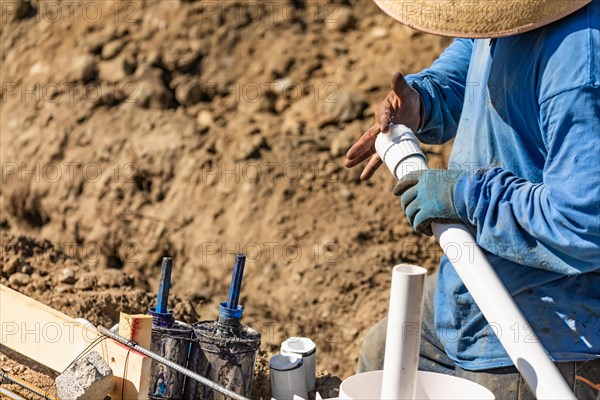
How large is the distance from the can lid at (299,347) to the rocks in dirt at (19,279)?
174cm

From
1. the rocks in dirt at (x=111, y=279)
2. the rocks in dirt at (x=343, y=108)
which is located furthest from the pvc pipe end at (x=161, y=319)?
the rocks in dirt at (x=343, y=108)

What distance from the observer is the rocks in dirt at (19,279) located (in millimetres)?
4508

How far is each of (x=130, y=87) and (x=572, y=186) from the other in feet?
16.1

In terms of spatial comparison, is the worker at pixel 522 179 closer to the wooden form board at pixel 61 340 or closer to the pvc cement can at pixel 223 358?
the pvc cement can at pixel 223 358

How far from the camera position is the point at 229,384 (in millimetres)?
2965

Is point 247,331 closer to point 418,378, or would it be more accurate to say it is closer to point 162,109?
point 418,378

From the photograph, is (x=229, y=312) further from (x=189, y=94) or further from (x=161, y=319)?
(x=189, y=94)

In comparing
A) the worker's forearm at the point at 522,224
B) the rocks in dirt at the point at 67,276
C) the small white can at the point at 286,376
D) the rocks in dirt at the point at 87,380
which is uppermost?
the worker's forearm at the point at 522,224

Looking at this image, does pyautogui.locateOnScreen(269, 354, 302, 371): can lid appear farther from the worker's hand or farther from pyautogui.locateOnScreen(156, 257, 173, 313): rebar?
the worker's hand

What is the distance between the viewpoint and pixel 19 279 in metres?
4.54

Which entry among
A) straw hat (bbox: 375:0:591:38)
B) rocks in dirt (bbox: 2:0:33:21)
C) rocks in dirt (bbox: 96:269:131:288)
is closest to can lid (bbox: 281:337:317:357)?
straw hat (bbox: 375:0:591:38)

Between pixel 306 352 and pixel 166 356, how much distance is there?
1.82ft

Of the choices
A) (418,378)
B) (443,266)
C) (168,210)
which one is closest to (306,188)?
(168,210)

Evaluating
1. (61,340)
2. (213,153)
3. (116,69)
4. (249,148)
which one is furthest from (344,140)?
(61,340)
